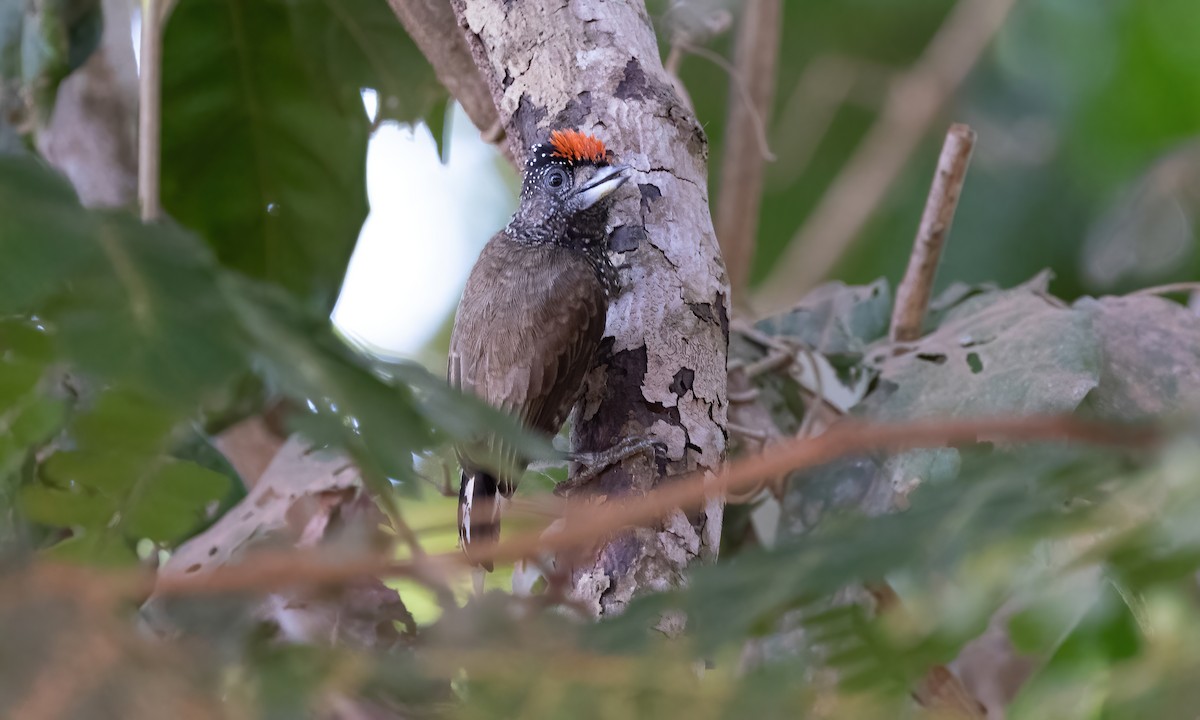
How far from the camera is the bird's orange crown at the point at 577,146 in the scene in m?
1.62

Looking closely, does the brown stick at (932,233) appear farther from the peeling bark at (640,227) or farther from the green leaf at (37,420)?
the green leaf at (37,420)

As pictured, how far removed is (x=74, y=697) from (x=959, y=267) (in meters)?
3.92

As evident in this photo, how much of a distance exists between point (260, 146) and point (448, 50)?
2.24 ft

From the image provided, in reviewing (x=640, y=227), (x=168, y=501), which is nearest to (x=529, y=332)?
(x=640, y=227)

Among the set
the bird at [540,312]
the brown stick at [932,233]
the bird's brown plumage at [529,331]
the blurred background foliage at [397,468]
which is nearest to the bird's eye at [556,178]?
the bird at [540,312]

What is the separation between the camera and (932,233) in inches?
80.4

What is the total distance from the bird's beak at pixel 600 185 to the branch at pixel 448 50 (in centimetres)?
15

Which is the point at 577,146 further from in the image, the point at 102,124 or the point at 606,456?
the point at 102,124

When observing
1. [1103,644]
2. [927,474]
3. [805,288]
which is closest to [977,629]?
[1103,644]

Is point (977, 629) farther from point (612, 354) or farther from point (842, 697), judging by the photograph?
point (612, 354)

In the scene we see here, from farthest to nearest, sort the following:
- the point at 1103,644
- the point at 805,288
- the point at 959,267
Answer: the point at 959,267 → the point at 805,288 → the point at 1103,644

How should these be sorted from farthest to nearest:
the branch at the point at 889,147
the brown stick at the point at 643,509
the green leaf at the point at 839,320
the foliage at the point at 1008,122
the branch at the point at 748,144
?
1. the branch at the point at 889,147
2. the foliage at the point at 1008,122
3. the branch at the point at 748,144
4. the green leaf at the point at 839,320
5. the brown stick at the point at 643,509

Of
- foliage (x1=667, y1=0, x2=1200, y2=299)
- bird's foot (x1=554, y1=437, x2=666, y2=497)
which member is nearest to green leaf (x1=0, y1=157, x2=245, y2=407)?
bird's foot (x1=554, y1=437, x2=666, y2=497)

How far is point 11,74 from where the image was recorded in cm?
213
